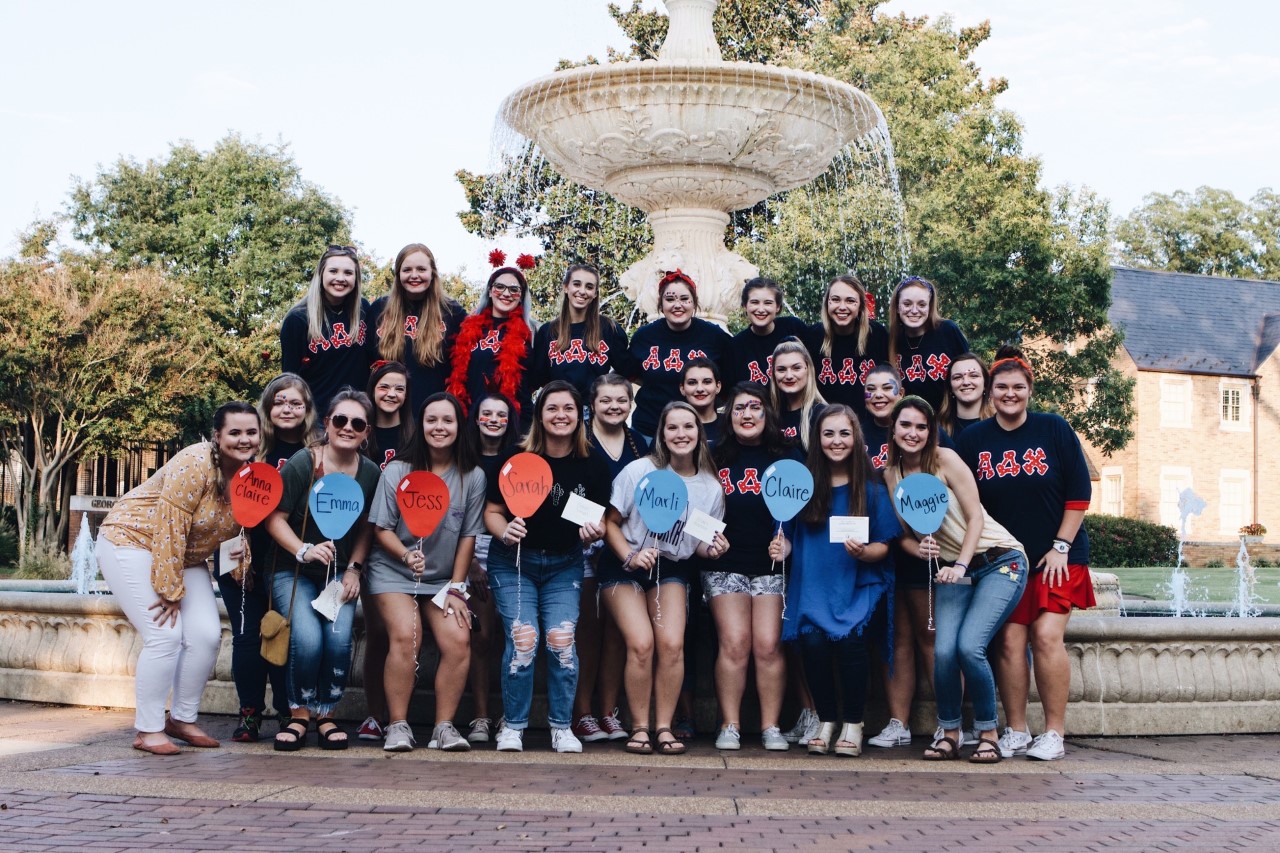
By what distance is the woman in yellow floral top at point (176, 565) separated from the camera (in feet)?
20.7

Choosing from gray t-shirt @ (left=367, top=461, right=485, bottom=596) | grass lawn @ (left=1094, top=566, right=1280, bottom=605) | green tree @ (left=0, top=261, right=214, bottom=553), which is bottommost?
grass lawn @ (left=1094, top=566, right=1280, bottom=605)

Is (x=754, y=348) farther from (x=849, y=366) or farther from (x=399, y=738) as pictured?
(x=399, y=738)

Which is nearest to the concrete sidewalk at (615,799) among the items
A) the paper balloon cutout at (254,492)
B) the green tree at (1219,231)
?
the paper balloon cutout at (254,492)

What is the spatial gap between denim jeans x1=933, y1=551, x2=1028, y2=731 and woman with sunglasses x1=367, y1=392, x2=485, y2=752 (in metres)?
2.32

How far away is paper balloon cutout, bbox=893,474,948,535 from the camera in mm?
6391

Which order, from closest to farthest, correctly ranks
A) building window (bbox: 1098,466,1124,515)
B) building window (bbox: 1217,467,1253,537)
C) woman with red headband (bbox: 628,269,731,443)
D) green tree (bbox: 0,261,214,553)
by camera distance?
woman with red headband (bbox: 628,269,731,443), green tree (bbox: 0,261,214,553), building window (bbox: 1098,466,1124,515), building window (bbox: 1217,467,1253,537)

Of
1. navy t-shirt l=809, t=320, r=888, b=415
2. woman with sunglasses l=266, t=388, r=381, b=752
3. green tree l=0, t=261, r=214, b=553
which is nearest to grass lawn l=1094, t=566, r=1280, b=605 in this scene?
navy t-shirt l=809, t=320, r=888, b=415

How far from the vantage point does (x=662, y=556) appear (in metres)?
6.70

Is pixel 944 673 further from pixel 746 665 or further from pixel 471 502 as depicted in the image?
pixel 471 502

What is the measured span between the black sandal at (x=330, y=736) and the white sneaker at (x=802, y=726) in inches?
88.7

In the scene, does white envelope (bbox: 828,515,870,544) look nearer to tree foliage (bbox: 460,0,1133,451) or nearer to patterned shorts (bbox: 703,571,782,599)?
patterned shorts (bbox: 703,571,782,599)

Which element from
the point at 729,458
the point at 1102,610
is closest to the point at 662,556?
the point at 729,458

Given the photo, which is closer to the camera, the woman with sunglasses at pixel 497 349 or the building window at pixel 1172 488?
the woman with sunglasses at pixel 497 349

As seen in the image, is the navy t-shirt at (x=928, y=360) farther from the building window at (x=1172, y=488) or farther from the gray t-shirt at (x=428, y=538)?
the building window at (x=1172, y=488)
